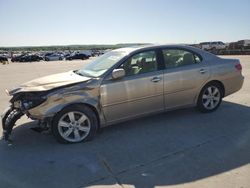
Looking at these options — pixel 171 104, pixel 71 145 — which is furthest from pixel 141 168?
pixel 171 104

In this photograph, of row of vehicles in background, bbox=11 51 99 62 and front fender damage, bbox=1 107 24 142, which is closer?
front fender damage, bbox=1 107 24 142

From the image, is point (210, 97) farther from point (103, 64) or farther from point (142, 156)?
point (142, 156)

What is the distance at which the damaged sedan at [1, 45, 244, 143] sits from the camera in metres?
5.16

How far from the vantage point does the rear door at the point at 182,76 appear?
20.0 feet

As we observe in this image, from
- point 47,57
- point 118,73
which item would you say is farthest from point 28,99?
point 47,57

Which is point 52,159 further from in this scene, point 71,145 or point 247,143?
point 247,143

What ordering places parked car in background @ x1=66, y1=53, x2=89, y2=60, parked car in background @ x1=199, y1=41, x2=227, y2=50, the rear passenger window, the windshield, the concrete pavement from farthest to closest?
parked car in background @ x1=66, y1=53, x2=89, y2=60
parked car in background @ x1=199, y1=41, x2=227, y2=50
the rear passenger window
the windshield
the concrete pavement

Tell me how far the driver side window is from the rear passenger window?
0.93 ft

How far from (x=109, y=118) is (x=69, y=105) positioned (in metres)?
0.78

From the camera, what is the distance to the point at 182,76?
20.5 feet

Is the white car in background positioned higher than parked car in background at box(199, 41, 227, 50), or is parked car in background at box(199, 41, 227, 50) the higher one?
parked car in background at box(199, 41, 227, 50)

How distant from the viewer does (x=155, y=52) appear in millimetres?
6137

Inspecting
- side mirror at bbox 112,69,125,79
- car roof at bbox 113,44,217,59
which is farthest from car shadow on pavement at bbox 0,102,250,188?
car roof at bbox 113,44,217,59

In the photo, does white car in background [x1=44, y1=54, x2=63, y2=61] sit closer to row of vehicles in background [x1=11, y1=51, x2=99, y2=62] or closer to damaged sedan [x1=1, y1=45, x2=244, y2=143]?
row of vehicles in background [x1=11, y1=51, x2=99, y2=62]
